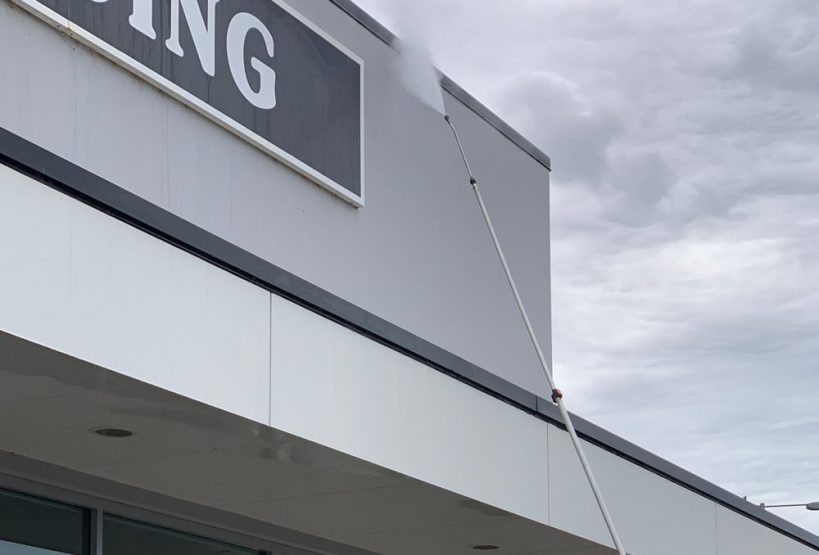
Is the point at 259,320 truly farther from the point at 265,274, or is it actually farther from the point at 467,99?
the point at 467,99

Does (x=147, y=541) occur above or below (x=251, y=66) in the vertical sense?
below

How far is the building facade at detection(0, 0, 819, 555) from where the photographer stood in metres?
6.86

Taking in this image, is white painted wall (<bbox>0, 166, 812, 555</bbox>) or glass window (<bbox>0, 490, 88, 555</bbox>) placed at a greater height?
white painted wall (<bbox>0, 166, 812, 555</bbox>)

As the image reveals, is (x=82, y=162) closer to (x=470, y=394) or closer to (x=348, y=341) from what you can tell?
(x=348, y=341)

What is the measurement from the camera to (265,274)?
25.6 ft

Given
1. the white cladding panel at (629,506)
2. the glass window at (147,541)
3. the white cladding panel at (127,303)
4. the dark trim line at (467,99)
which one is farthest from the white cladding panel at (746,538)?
the white cladding panel at (127,303)

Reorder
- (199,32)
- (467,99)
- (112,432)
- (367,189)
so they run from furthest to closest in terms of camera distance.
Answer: (467,99) → (367,189) → (199,32) → (112,432)

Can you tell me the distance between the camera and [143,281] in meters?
6.94

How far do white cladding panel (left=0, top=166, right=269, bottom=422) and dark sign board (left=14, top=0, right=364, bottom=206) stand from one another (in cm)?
277

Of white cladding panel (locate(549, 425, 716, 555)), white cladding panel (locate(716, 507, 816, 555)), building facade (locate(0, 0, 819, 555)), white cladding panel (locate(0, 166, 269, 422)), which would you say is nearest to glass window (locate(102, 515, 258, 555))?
building facade (locate(0, 0, 819, 555))

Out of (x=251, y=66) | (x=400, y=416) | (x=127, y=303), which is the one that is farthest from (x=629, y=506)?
(x=127, y=303)

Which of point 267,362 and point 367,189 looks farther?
point 367,189

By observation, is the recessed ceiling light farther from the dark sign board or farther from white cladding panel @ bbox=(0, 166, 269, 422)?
the dark sign board

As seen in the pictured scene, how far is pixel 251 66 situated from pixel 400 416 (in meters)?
3.87
